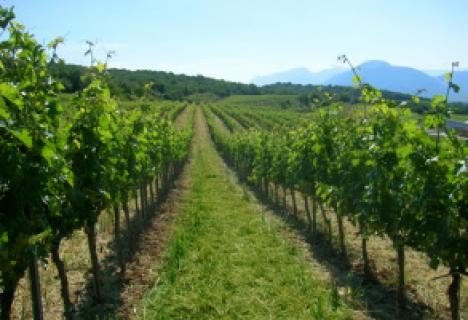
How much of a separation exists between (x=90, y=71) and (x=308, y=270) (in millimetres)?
5754

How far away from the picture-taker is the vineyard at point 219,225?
4223 mm

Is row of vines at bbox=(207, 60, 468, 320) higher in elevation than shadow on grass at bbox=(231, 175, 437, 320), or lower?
higher

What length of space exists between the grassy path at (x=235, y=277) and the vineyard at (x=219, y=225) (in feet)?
0.12

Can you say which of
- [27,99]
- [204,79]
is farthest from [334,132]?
[204,79]

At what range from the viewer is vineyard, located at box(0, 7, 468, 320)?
4.22m

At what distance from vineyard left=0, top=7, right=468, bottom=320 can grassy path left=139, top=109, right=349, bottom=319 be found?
36 millimetres

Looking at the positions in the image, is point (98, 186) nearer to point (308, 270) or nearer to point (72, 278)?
point (72, 278)

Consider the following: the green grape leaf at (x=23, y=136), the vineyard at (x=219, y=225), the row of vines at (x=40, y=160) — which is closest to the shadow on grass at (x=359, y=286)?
the vineyard at (x=219, y=225)

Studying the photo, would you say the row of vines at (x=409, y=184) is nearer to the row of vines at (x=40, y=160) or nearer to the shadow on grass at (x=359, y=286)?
the shadow on grass at (x=359, y=286)

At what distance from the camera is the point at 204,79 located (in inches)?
6639

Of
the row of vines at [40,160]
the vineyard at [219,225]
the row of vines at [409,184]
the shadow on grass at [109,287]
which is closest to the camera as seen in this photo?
the row of vines at [40,160]

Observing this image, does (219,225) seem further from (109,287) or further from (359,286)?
(359,286)

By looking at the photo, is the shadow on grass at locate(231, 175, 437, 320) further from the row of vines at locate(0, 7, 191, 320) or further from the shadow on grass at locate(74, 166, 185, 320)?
the row of vines at locate(0, 7, 191, 320)

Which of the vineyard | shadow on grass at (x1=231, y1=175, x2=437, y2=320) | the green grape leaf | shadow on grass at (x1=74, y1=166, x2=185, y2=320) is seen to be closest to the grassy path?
the vineyard
